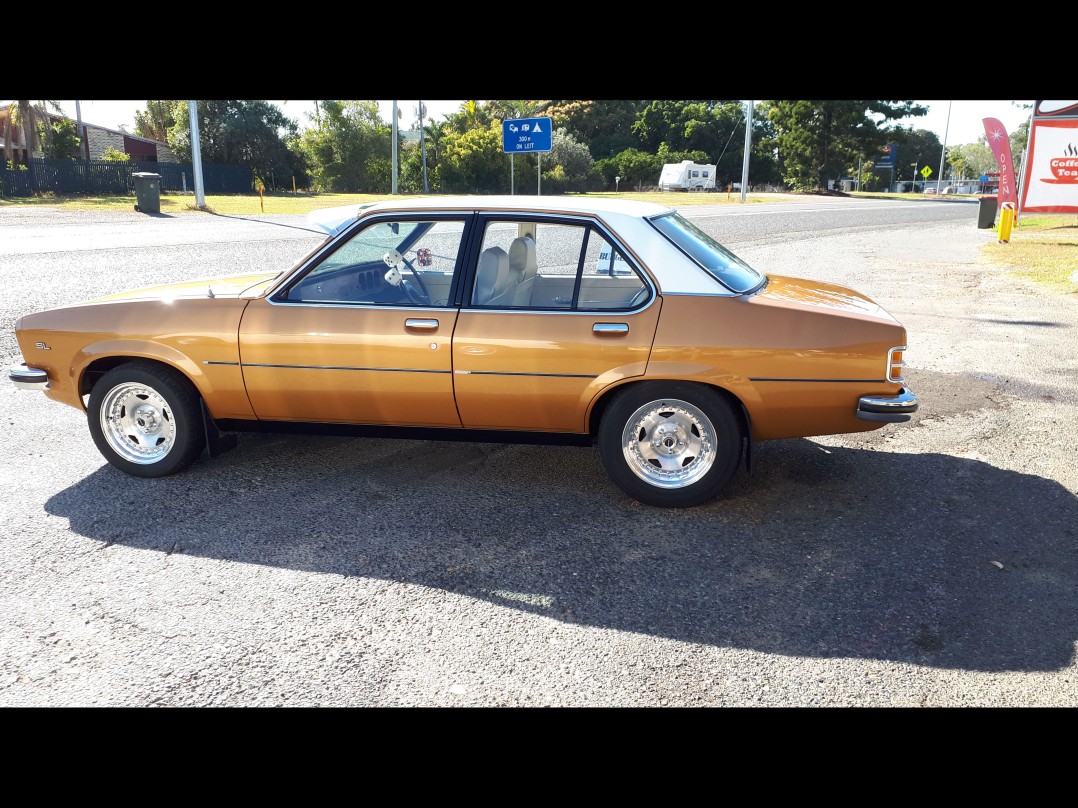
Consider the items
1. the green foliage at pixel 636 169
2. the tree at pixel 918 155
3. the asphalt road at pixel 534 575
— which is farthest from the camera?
the tree at pixel 918 155

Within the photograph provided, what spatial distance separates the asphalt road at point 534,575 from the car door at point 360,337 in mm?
480

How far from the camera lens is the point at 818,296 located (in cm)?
488

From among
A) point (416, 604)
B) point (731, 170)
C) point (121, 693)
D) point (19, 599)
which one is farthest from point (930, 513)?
point (731, 170)

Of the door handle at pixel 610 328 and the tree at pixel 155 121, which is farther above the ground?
the tree at pixel 155 121

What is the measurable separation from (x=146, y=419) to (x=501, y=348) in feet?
6.97

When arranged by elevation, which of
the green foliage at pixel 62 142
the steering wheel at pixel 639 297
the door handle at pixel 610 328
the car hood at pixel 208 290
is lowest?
the door handle at pixel 610 328

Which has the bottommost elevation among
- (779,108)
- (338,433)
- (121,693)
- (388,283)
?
(121,693)

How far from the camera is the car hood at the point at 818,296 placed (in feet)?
15.1

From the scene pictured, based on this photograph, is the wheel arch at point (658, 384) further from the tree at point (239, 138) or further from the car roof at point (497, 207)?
the tree at point (239, 138)

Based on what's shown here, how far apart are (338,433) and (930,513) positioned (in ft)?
10.6

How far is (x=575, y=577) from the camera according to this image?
3889 millimetres

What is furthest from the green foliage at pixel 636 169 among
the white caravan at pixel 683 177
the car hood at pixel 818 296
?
the car hood at pixel 818 296
